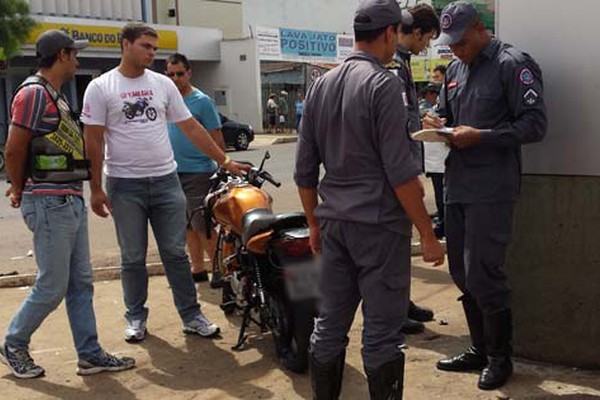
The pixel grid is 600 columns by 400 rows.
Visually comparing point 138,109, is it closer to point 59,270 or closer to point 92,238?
point 59,270

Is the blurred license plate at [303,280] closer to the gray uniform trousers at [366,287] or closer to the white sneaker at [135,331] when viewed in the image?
the gray uniform trousers at [366,287]

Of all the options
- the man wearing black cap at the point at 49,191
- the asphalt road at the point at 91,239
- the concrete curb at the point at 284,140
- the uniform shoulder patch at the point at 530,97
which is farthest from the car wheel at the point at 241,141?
the uniform shoulder patch at the point at 530,97

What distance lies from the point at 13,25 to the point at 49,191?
56.4ft

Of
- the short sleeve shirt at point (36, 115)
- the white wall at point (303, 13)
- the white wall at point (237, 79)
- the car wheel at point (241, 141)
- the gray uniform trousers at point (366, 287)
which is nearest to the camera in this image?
the gray uniform trousers at point (366, 287)

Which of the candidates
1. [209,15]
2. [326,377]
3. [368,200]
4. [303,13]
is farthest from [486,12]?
[303,13]

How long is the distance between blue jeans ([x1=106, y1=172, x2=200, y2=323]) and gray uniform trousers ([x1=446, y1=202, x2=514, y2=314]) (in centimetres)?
191

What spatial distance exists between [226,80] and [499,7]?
88.1 feet

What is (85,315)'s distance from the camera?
181 inches

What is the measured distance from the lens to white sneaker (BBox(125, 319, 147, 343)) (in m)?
5.12

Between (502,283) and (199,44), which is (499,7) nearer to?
(502,283)

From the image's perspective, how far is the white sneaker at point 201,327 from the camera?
5152 millimetres

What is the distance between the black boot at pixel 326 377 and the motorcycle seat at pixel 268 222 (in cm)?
102

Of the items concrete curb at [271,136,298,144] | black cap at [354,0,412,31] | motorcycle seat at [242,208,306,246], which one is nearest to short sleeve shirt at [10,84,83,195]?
motorcycle seat at [242,208,306,246]

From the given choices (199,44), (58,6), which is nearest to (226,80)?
(199,44)
